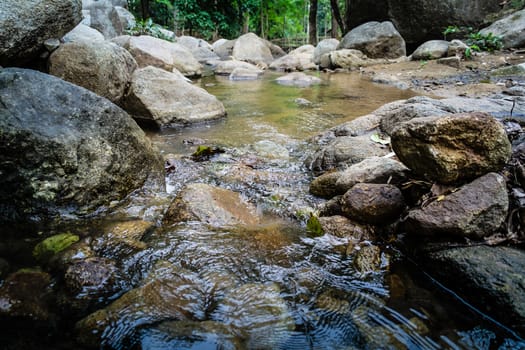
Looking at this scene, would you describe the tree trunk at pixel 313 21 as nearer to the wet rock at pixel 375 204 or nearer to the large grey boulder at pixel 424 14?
the large grey boulder at pixel 424 14

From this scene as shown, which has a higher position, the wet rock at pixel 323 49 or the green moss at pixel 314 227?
the wet rock at pixel 323 49

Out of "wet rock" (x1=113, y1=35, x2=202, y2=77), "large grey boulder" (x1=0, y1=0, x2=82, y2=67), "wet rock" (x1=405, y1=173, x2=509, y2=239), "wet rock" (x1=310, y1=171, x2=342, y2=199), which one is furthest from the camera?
"wet rock" (x1=113, y1=35, x2=202, y2=77)

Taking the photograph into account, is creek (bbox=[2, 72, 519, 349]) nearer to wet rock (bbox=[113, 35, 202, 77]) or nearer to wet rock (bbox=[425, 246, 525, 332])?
wet rock (bbox=[425, 246, 525, 332])

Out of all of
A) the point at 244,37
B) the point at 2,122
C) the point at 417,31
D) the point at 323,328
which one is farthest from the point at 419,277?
the point at 244,37

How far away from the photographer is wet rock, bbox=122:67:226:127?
5.30m

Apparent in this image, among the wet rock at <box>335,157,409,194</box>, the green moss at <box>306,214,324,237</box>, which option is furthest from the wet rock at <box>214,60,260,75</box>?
the green moss at <box>306,214,324,237</box>

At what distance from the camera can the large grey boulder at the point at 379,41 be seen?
12828 mm

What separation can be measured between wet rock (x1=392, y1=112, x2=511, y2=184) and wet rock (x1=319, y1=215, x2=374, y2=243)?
1.97ft

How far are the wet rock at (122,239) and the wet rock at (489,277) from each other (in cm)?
189

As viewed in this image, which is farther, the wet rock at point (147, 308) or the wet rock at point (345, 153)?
the wet rock at point (345, 153)

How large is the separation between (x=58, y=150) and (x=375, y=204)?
7.86ft

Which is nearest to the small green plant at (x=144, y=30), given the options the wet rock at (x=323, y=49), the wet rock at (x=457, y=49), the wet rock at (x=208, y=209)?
the wet rock at (x=323, y=49)

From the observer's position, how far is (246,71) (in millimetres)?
12258

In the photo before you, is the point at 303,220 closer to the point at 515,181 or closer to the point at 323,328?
the point at 323,328
